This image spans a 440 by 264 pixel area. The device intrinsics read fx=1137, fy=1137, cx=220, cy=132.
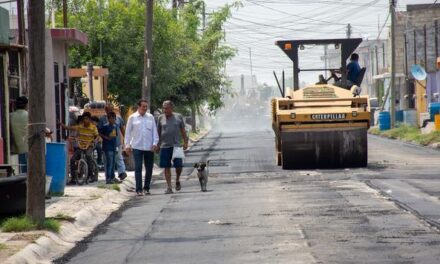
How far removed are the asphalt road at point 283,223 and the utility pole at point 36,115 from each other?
920mm

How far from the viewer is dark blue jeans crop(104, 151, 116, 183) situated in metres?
24.5

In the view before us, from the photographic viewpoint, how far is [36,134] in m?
15.4

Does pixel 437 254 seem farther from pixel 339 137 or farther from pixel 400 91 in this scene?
pixel 400 91

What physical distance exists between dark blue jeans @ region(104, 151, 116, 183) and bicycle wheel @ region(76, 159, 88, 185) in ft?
1.60

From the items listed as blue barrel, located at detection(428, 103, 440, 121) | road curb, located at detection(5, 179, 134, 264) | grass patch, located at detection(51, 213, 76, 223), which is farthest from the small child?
blue barrel, located at detection(428, 103, 440, 121)

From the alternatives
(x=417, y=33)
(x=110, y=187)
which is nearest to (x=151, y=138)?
(x=110, y=187)

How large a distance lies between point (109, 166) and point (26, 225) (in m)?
9.63

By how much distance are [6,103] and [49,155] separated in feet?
6.29

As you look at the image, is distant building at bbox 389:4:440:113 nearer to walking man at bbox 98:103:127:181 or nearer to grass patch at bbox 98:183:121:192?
walking man at bbox 98:103:127:181

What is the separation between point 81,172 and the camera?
24.2 meters

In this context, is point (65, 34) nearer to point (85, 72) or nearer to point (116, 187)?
point (116, 187)

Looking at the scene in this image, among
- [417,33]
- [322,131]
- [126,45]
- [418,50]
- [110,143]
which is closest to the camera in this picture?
[110,143]

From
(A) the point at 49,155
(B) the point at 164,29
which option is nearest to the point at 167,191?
(A) the point at 49,155

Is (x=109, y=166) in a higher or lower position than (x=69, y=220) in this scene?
higher
